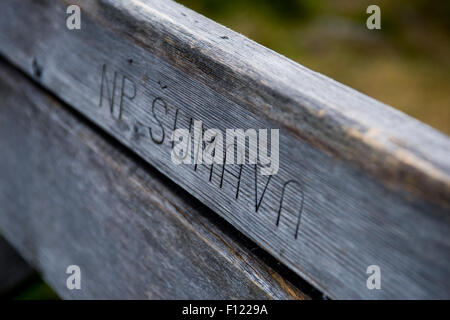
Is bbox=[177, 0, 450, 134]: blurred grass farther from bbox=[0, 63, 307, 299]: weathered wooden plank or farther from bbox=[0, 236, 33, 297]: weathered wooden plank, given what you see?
bbox=[0, 236, 33, 297]: weathered wooden plank

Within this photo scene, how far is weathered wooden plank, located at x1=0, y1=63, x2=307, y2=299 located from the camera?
Result: 2.35 ft

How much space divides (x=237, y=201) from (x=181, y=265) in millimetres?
210

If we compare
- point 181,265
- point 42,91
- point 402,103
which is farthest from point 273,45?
point 181,265

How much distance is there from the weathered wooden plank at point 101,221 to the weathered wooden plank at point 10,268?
0.27 m

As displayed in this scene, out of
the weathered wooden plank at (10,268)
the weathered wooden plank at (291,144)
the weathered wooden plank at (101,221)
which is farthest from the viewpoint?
the weathered wooden plank at (10,268)

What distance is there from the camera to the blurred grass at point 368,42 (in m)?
1.77

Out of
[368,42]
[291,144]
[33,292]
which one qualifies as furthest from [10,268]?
[368,42]

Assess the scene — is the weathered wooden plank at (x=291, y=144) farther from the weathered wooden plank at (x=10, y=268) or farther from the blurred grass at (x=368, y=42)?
the blurred grass at (x=368, y=42)

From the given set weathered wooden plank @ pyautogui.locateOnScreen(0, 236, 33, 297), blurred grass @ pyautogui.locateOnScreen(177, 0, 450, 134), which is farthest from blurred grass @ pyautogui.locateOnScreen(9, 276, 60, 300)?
blurred grass @ pyautogui.locateOnScreen(177, 0, 450, 134)

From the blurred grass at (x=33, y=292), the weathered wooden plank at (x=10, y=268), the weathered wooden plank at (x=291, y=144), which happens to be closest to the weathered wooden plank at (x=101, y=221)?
the weathered wooden plank at (x=291, y=144)

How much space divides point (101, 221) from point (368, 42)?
61.9 inches

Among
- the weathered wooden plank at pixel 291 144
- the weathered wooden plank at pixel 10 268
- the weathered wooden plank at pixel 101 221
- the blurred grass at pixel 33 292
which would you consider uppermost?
the weathered wooden plank at pixel 291 144

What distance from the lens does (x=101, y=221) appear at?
0.94 m

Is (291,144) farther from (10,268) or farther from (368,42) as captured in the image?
(368,42)
